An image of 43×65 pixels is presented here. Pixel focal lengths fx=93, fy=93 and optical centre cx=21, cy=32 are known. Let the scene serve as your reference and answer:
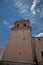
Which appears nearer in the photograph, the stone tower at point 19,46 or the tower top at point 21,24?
the stone tower at point 19,46

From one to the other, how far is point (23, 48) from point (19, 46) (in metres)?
0.91

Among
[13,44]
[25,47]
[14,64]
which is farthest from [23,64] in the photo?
[13,44]

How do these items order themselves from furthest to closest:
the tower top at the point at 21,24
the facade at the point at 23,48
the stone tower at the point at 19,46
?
the tower top at the point at 21,24 → the stone tower at the point at 19,46 → the facade at the point at 23,48

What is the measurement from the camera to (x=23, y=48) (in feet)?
53.0

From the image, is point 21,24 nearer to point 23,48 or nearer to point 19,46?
point 19,46

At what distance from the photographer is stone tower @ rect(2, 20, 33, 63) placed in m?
15.2

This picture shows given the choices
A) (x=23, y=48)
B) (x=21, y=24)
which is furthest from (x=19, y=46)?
(x=21, y=24)

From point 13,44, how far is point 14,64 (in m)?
4.00

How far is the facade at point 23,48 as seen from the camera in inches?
594

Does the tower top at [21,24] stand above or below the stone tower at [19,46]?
above

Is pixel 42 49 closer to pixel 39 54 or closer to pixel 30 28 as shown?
pixel 39 54

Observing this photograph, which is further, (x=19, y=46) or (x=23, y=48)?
(x=19, y=46)

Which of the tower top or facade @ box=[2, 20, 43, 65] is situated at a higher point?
the tower top

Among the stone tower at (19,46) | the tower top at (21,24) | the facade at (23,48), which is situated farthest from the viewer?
the tower top at (21,24)
